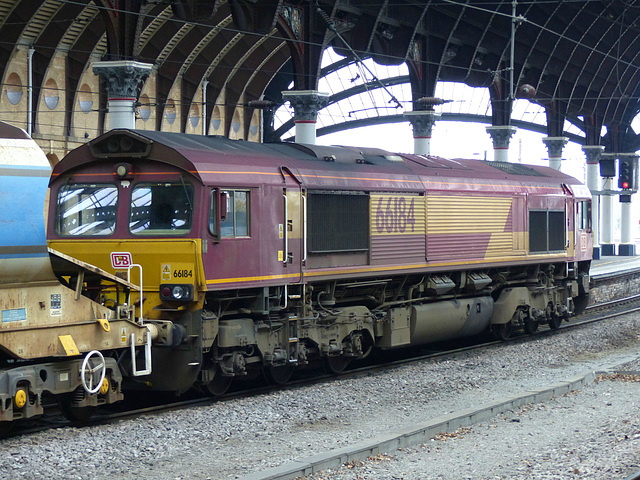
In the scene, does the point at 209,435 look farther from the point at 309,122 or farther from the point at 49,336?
the point at 309,122

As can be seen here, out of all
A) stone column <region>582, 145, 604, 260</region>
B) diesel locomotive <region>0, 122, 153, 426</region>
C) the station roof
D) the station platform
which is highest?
the station roof

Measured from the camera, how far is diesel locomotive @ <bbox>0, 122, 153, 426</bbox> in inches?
385

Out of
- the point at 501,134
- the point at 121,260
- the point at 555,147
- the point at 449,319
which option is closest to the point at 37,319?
the point at 121,260

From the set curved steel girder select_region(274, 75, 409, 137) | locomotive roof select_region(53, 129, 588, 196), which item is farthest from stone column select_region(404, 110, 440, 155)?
curved steel girder select_region(274, 75, 409, 137)

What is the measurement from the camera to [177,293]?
12.4 m

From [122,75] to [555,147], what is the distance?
28718mm

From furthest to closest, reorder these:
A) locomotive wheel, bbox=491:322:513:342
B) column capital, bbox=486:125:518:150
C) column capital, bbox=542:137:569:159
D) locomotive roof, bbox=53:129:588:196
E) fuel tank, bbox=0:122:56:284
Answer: column capital, bbox=542:137:569:159 < column capital, bbox=486:125:518:150 < locomotive wheel, bbox=491:322:513:342 < locomotive roof, bbox=53:129:588:196 < fuel tank, bbox=0:122:56:284

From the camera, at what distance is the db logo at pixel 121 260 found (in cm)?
1266

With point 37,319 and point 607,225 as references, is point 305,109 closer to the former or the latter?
point 37,319

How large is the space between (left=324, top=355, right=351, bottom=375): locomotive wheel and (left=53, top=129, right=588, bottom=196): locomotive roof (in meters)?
2.91

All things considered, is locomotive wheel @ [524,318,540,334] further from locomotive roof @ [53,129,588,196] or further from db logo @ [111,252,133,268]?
db logo @ [111,252,133,268]

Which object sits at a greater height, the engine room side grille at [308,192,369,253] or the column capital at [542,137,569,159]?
the column capital at [542,137,569,159]

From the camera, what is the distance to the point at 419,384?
1455 cm

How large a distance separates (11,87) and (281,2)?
13.3 m
